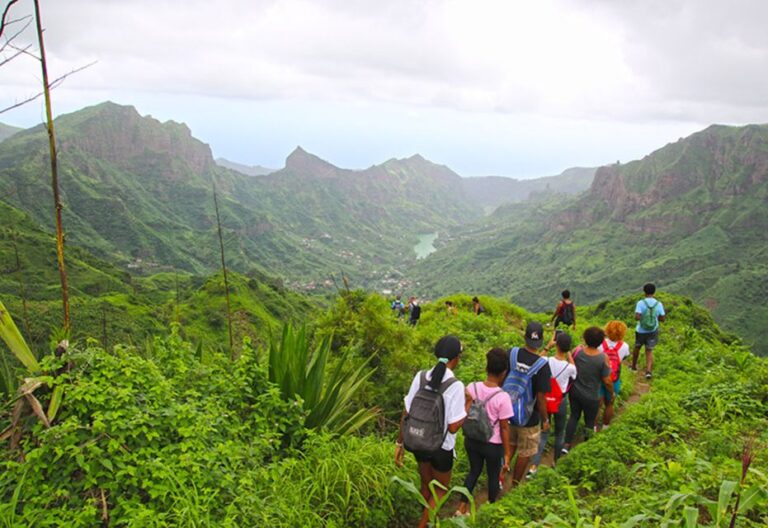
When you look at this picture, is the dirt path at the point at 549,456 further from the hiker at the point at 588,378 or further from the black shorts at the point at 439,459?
the black shorts at the point at 439,459

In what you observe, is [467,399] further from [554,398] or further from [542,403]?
[554,398]

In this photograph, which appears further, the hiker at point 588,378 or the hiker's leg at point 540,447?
the hiker at point 588,378

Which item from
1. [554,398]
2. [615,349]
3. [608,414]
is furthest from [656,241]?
[554,398]

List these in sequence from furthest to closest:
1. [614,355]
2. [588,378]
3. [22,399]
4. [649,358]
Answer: [649,358] → [614,355] → [588,378] → [22,399]

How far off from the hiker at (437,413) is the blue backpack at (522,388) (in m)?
0.84

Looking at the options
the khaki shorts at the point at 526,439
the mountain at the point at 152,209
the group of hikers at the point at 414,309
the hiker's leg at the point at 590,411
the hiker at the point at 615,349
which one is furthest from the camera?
the mountain at the point at 152,209

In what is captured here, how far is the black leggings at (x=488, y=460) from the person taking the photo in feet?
12.8

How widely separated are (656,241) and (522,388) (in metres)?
132

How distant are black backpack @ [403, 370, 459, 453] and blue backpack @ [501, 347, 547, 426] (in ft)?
3.12

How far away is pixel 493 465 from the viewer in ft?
13.0

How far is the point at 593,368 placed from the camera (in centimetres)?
482

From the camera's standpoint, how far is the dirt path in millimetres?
4309

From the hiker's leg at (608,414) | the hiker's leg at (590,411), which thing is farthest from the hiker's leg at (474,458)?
the hiker's leg at (608,414)

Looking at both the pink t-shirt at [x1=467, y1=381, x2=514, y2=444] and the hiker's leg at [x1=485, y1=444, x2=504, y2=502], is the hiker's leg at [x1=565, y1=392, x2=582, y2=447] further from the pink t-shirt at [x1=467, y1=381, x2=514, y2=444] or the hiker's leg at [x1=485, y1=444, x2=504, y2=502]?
the pink t-shirt at [x1=467, y1=381, x2=514, y2=444]
